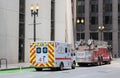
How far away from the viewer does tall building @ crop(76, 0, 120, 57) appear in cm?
10562

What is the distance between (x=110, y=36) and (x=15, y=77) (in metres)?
83.9

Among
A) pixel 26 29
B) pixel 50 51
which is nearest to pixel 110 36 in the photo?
pixel 26 29

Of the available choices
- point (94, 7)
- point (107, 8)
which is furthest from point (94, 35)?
point (107, 8)

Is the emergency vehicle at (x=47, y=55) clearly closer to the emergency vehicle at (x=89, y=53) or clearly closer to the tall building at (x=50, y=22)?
the emergency vehicle at (x=89, y=53)

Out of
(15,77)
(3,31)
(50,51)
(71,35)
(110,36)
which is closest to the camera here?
(15,77)

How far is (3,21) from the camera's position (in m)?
44.3

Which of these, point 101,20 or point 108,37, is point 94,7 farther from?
point 108,37

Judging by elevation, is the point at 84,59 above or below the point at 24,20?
below

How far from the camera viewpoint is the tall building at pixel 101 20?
10562 cm

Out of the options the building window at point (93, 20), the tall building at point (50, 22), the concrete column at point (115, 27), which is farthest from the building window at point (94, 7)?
the tall building at point (50, 22)

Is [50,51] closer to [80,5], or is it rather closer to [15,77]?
[15,77]

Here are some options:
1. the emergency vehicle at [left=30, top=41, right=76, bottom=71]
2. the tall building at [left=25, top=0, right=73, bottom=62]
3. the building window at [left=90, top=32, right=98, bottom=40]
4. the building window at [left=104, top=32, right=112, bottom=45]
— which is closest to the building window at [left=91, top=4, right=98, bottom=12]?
the building window at [left=90, top=32, right=98, bottom=40]

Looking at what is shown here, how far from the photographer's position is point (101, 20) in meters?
108

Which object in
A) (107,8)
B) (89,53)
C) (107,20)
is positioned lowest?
(89,53)
